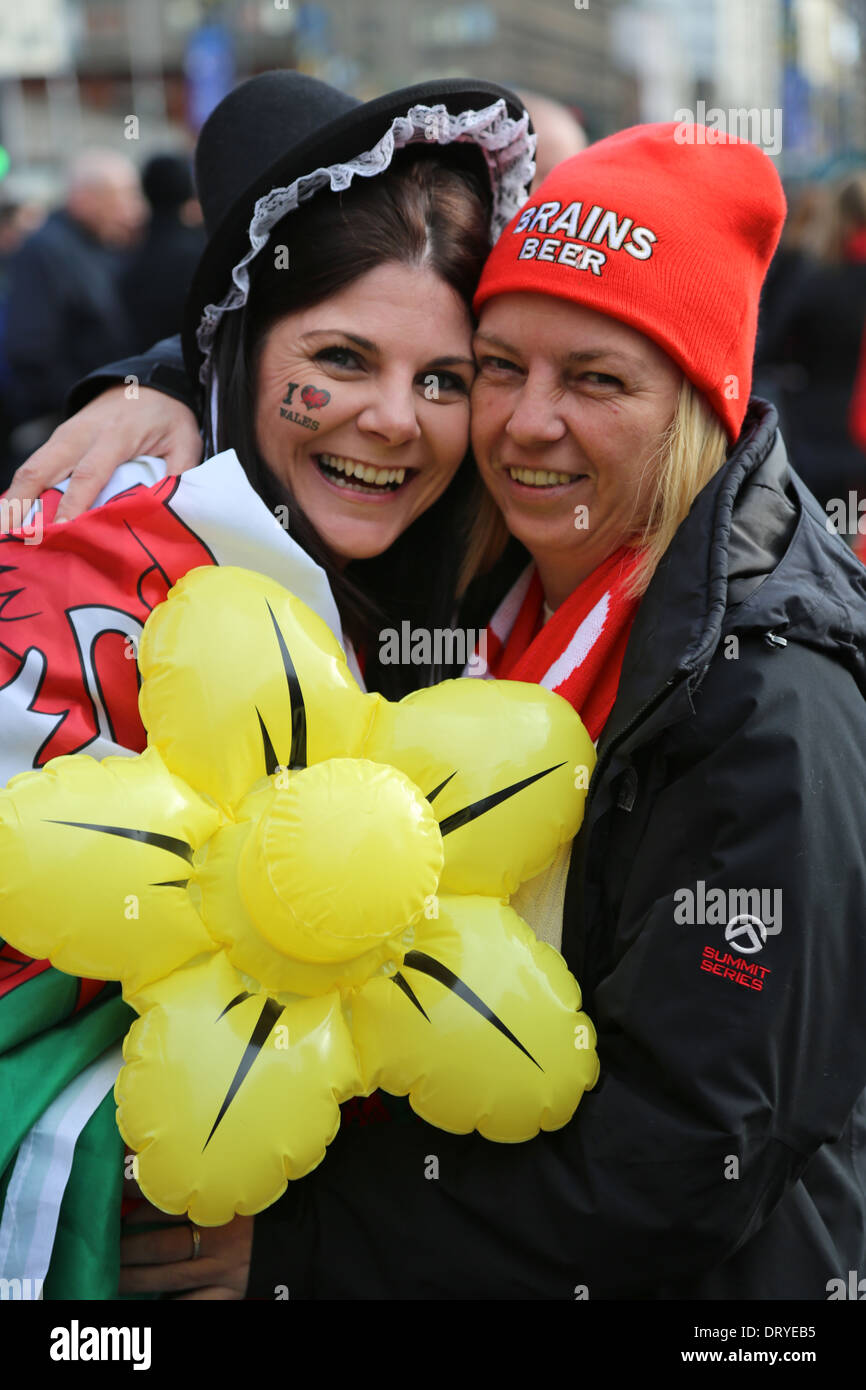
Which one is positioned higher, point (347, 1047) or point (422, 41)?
point (422, 41)

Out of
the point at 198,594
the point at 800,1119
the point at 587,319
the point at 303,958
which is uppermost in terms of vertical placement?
the point at 587,319

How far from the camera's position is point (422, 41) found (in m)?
39.5

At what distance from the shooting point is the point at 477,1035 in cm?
162

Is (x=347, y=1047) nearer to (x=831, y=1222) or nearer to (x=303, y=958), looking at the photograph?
(x=303, y=958)

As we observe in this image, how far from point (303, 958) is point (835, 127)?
61.5 metres

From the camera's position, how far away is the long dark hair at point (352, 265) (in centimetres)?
217

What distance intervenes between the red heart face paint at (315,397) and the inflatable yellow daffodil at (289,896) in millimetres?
495

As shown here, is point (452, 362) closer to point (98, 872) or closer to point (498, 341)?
point (498, 341)

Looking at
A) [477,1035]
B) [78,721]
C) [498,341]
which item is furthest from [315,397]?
[477,1035]

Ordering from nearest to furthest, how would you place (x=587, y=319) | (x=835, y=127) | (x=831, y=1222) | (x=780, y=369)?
1. (x=831, y=1222)
2. (x=587, y=319)
3. (x=780, y=369)
4. (x=835, y=127)

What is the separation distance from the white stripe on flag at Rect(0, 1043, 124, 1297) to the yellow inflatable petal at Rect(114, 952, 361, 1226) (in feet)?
0.35

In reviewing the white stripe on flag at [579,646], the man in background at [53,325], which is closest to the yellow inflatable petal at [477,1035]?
the white stripe on flag at [579,646]

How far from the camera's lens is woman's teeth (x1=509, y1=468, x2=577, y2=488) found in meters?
2.12
